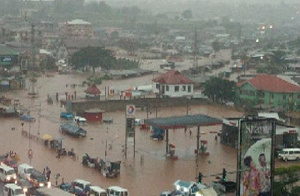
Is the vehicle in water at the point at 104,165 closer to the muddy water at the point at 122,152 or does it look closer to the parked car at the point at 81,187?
the muddy water at the point at 122,152

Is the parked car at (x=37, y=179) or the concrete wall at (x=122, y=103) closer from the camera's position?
the parked car at (x=37, y=179)

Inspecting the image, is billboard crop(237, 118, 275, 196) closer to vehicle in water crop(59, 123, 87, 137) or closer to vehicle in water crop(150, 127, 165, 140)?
vehicle in water crop(150, 127, 165, 140)

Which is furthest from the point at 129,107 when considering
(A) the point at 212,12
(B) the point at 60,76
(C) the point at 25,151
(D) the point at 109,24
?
(A) the point at 212,12

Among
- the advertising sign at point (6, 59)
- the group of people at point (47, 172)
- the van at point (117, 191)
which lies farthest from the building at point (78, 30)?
the van at point (117, 191)

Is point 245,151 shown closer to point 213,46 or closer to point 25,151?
point 25,151

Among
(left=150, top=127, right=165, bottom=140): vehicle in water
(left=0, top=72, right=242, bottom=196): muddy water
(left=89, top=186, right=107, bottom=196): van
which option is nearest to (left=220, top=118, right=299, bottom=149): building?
(left=0, top=72, right=242, bottom=196): muddy water
